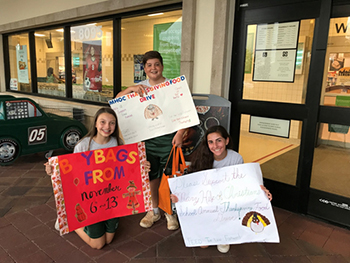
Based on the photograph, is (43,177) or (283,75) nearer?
(283,75)

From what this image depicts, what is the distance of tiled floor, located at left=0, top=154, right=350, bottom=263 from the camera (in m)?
2.81

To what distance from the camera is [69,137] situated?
19.7 ft

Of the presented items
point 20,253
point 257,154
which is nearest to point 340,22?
point 257,154

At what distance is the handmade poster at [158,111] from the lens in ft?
10.5

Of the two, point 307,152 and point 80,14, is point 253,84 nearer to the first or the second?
point 307,152

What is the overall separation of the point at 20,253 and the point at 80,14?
536 cm

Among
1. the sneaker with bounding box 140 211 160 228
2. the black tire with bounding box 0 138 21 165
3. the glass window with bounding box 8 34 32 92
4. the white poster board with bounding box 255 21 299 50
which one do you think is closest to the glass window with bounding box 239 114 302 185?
the white poster board with bounding box 255 21 299 50

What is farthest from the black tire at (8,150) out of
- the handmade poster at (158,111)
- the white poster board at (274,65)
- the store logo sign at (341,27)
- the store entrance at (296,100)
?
the store logo sign at (341,27)

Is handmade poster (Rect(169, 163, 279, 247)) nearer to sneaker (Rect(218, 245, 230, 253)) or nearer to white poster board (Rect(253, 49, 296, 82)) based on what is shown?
sneaker (Rect(218, 245, 230, 253))

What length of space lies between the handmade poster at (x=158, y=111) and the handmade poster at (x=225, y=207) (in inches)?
30.0

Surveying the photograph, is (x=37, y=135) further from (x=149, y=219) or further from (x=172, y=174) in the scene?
(x=172, y=174)

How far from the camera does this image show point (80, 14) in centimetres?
643

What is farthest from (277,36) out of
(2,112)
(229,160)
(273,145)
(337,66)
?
(2,112)

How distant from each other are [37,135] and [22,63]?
6065 millimetres
